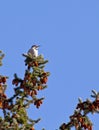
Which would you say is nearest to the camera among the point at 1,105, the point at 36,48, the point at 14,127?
the point at 14,127

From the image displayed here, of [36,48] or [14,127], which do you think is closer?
[14,127]

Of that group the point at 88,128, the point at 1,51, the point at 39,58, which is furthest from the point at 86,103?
the point at 1,51

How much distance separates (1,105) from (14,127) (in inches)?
63.8

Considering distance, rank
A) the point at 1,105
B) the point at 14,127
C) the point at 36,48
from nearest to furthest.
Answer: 1. the point at 14,127
2. the point at 1,105
3. the point at 36,48

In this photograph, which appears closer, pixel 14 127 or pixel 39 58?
pixel 14 127

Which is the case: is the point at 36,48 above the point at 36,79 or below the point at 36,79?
above

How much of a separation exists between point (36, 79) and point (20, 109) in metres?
1.17

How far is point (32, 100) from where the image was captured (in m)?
22.3

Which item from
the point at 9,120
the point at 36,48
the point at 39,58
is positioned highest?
the point at 36,48

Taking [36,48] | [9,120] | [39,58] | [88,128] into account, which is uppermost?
[36,48]

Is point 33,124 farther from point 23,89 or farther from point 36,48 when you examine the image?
point 36,48

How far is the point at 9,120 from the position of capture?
861 inches

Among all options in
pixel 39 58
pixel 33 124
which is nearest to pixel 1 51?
pixel 39 58

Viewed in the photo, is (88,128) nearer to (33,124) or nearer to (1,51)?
(33,124)
